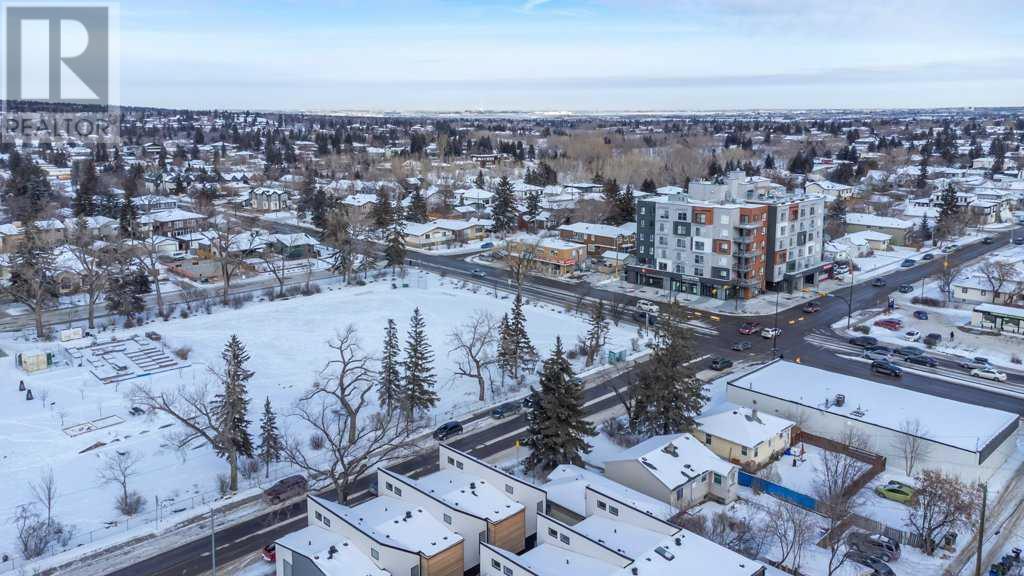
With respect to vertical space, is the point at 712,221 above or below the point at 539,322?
above

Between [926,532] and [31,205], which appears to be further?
[31,205]

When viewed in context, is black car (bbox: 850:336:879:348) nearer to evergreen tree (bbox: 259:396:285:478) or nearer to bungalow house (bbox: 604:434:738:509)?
bungalow house (bbox: 604:434:738:509)

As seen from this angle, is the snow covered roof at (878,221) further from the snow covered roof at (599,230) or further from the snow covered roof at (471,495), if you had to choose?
the snow covered roof at (471,495)

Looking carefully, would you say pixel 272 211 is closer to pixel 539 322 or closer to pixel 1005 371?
pixel 539 322

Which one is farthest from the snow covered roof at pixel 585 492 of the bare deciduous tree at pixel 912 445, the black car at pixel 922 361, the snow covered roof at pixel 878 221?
the snow covered roof at pixel 878 221

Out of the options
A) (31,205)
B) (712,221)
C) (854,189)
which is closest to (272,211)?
(31,205)

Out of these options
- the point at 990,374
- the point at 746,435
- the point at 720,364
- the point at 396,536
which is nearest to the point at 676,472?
the point at 746,435
